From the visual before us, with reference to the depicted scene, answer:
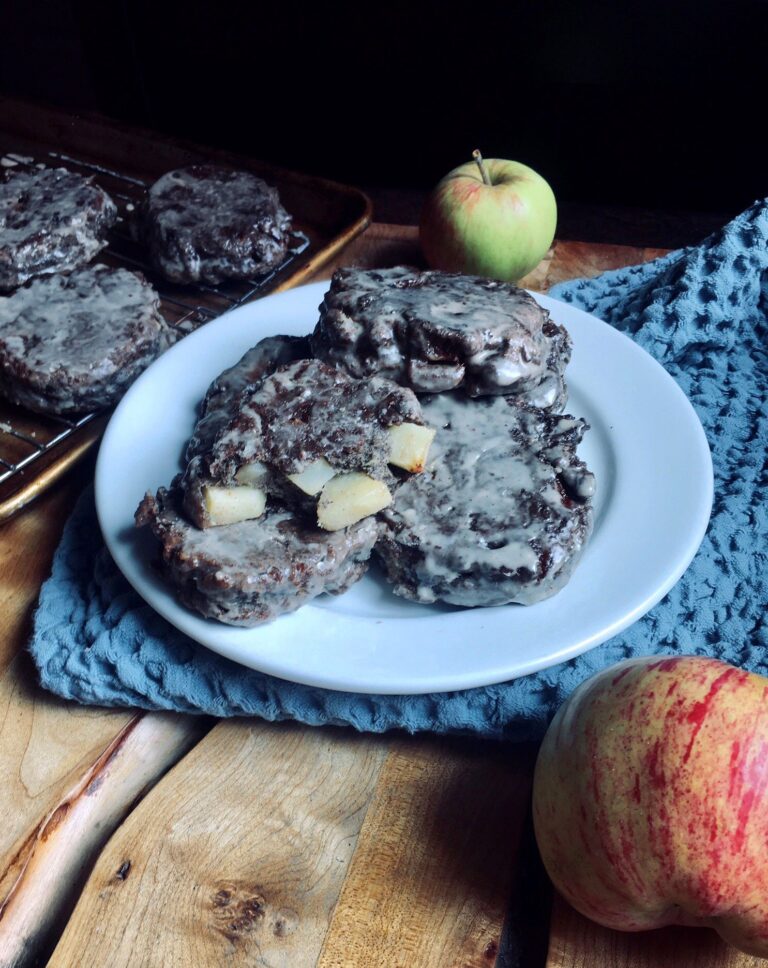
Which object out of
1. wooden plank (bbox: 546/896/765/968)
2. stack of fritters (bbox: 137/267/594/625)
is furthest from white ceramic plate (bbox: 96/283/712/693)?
wooden plank (bbox: 546/896/765/968)

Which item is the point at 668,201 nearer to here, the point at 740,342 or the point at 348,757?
the point at 740,342

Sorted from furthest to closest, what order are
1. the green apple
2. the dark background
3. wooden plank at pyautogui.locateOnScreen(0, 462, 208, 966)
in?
the dark background
the green apple
wooden plank at pyautogui.locateOnScreen(0, 462, 208, 966)

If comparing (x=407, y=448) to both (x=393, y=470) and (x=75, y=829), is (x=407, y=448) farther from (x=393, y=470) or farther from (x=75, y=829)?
(x=75, y=829)

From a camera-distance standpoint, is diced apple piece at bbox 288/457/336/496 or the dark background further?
the dark background

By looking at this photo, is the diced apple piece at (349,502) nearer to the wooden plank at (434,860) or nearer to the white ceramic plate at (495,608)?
the white ceramic plate at (495,608)

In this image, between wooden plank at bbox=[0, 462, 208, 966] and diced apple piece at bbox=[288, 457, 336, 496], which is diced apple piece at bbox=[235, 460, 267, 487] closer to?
diced apple piece at bbox=[288, 457, 336, 496]
